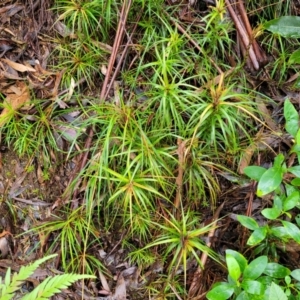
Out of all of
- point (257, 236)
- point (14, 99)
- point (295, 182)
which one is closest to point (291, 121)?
point (295, 182)

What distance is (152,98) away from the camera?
82.4 inches

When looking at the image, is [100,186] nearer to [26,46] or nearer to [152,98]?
[152,98]

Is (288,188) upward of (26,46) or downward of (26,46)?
downward

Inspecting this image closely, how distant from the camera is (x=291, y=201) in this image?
1.79 m

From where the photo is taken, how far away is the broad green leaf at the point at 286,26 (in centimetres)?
197

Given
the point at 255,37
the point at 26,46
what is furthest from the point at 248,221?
the point at 26,46

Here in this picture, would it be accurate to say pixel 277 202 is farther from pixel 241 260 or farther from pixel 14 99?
pixel 14 99

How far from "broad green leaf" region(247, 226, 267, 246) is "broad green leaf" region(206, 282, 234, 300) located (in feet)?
0.68

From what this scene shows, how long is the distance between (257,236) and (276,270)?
0.17 meters

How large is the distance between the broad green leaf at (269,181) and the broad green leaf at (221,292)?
0.41 meters

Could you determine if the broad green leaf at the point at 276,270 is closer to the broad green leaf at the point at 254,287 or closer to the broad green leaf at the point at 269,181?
the broad green leaf at the point at 254,287

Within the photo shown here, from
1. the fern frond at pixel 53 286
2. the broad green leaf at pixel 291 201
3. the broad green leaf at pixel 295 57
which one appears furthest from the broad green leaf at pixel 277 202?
the fern frond at pixel 53 286

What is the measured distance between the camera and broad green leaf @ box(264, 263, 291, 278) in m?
1.79

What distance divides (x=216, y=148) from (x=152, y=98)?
405 mm
